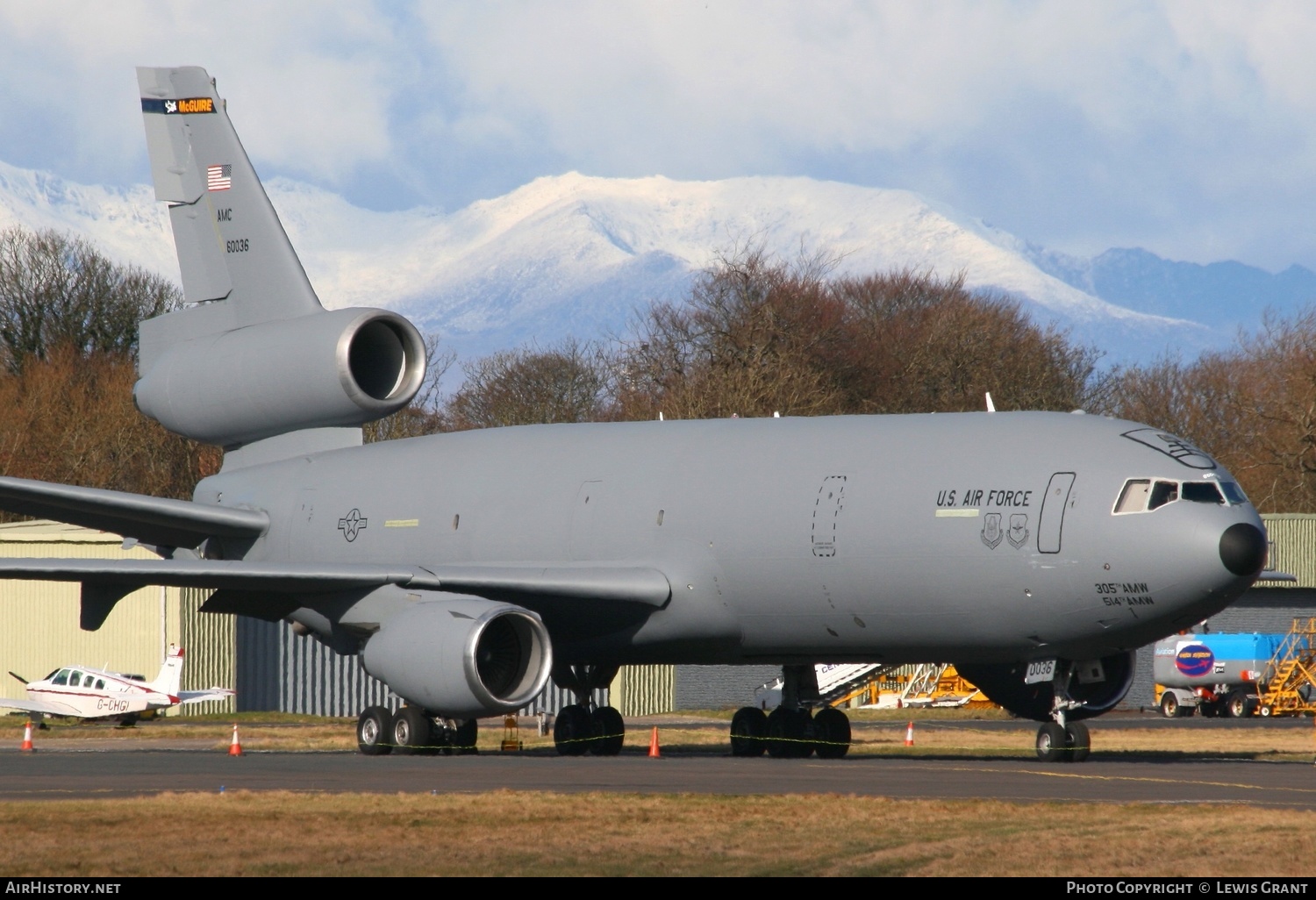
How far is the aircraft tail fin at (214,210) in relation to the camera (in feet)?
99.0

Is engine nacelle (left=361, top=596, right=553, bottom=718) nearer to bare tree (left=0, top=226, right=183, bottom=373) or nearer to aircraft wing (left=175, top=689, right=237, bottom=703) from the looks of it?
aircraft wing (left=175, top=689, right=237, bottom=703)

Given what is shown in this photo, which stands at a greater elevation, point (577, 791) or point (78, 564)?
point (78, 564)

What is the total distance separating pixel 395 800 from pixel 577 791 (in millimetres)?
2045

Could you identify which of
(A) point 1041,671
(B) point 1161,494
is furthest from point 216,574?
(B) point 1161,494

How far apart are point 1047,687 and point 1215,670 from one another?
2341cm

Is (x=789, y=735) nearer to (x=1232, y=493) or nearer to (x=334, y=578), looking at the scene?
(x=334, y=578)

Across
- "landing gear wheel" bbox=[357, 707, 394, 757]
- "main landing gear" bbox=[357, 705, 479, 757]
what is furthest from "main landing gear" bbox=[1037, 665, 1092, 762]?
"landing gear wheel" bbox=[357, 707, 394, 757]

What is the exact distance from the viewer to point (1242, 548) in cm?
2066

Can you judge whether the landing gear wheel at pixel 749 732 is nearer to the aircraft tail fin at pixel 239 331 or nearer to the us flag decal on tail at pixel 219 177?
the aircraft tail fin at pixel 239 331

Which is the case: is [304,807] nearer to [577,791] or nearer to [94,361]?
[577,791]

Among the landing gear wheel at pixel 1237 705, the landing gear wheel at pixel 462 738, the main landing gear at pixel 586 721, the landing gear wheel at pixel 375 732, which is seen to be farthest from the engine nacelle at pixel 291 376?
the landing gear wheel at pixel 1237 705

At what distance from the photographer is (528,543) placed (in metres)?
25.7

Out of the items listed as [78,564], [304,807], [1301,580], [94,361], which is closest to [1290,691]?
[1301,580]

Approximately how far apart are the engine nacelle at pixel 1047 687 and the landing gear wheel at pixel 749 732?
9.21ft
